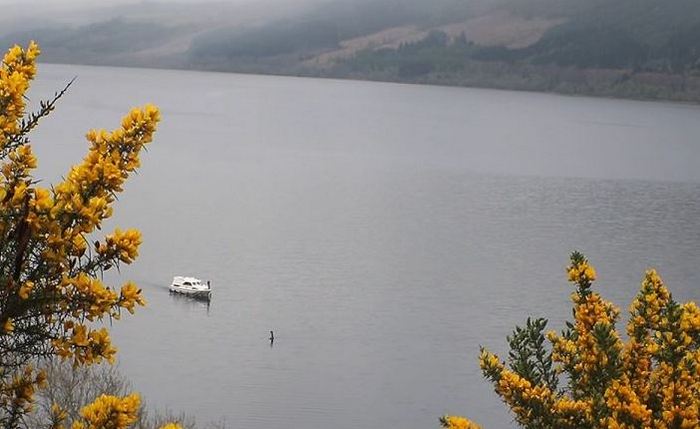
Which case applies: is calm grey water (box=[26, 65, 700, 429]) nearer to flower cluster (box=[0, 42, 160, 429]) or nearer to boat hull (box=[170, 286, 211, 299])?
boat hull (box=[170, 286, 211, 299])

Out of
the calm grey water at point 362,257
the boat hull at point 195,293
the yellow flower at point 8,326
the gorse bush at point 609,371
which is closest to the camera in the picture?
the yellow flower at point 8,326

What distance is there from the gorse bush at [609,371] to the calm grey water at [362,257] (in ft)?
48.9

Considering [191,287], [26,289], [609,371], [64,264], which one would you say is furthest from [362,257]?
[26,289]

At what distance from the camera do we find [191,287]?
150 ft

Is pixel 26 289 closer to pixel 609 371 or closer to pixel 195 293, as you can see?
pixel 609 371

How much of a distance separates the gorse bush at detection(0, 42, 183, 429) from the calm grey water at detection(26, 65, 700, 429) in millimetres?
17976

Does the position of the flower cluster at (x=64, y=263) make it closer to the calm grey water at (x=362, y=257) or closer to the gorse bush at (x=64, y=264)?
the gorse bush at (x=64, y=264)

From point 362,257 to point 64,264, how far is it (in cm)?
5275

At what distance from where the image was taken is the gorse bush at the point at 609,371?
569cm

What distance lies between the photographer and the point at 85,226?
12.7 feet

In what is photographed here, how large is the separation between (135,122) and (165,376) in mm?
32121

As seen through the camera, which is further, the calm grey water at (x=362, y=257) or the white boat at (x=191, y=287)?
the white boat at (x=191, y=287)

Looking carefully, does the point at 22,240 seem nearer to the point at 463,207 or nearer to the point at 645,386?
the point at 645,386

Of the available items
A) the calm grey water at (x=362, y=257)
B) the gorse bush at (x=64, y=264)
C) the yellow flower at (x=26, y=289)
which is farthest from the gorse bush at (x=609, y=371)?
the calm grey water at (x=362, y=257)
